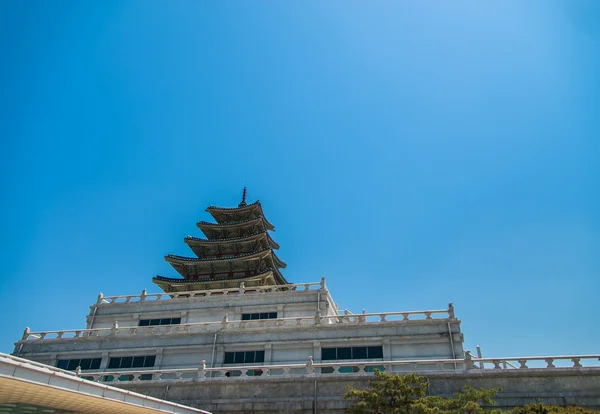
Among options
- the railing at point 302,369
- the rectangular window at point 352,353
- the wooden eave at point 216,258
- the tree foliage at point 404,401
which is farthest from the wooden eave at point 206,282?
the tree foliage at point 404,401

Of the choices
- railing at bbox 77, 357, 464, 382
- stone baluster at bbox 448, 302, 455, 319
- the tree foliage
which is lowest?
the tree foliage

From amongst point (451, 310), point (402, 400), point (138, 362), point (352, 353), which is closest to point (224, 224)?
point (138, 362)

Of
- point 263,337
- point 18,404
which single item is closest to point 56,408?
point 18,404

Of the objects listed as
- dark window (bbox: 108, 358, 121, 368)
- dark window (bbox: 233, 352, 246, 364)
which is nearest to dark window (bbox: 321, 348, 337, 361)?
dark window (bbox: 233, 352, 246, 364)

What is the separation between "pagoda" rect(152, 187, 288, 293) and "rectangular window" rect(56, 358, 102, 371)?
37.4 ft

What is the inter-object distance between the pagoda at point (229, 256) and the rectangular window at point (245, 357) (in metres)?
Result: 10.7

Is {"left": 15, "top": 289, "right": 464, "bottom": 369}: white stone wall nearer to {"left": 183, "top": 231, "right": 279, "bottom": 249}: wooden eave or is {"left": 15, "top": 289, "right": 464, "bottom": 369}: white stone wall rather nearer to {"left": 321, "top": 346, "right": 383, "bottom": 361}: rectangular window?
{"left": 321, "top": 346, "right": 383, "bottom": 361}: rectangular window

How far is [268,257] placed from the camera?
4247 centimetres

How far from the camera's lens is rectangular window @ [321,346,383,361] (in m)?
27.2

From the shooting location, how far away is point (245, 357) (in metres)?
28.7

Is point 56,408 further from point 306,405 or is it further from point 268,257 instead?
point 268,257

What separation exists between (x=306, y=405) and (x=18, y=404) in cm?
1224

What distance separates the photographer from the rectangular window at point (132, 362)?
29969mm

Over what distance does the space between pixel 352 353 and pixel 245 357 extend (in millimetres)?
6666
